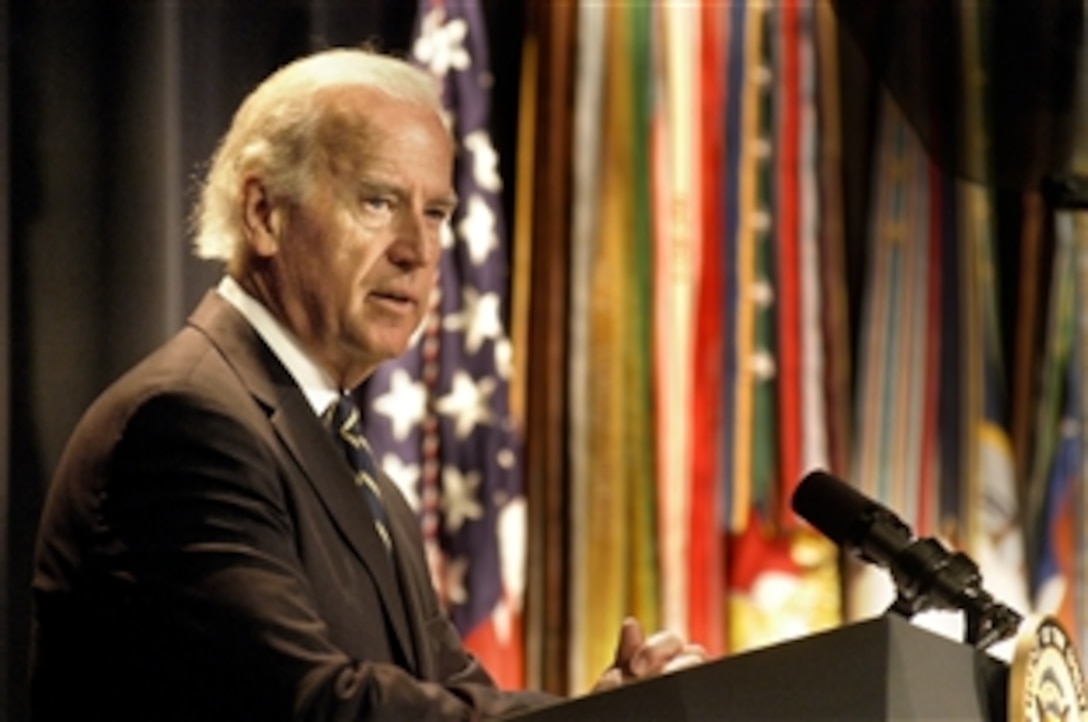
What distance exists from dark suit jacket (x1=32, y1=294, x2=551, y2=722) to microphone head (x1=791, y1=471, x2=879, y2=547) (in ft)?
1.28

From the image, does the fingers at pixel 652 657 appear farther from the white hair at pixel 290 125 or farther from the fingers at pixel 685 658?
the white hair at pixel 290 125

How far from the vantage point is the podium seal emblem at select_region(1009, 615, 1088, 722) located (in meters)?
1.81

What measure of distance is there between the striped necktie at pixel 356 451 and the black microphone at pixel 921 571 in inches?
25.9

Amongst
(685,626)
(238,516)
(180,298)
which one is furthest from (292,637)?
(685,626)

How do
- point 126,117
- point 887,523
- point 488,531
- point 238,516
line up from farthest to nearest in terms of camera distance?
point 488,531 → point 126,117 → point 238,516 → point 887,523

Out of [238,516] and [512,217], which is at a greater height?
[512,217]

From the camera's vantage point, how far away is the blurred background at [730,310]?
3.36 metres

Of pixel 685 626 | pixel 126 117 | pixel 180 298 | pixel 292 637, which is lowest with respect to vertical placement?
pixel 685 626

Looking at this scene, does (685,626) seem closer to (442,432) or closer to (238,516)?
(442,432)

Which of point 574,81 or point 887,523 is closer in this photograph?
point 887,523

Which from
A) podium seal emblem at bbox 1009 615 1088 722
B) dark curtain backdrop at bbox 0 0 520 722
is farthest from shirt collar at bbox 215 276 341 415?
podium seal emblem at bbox 1009 615 1088 722

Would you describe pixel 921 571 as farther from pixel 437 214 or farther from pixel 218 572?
pixel 437 214

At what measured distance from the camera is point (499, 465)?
336 centimetres

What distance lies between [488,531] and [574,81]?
741 mm
